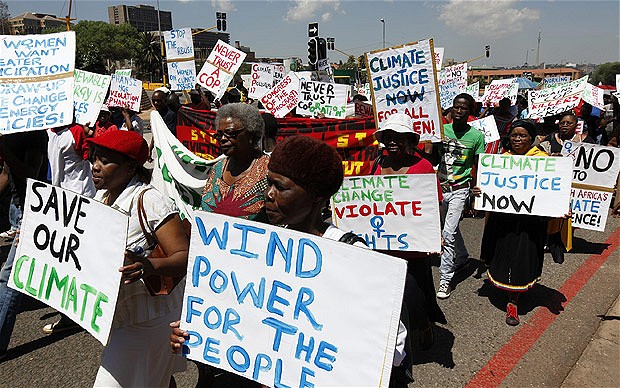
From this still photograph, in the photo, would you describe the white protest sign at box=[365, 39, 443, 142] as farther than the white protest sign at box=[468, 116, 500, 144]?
No

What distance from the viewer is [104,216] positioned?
2.05 m

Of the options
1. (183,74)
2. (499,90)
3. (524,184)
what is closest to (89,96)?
(524,184)

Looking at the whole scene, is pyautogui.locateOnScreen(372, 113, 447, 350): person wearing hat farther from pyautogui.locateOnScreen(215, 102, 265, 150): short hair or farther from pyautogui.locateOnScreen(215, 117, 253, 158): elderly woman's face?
pyautogui.locateOnScreen(215, 117, 253, 158): elderly woman's face

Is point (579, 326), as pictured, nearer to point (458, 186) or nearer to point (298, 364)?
point (458, 186)

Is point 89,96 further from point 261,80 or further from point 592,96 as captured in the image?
point 592,96

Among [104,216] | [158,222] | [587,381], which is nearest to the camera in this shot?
[104,216]

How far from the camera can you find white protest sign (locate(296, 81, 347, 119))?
383 inches

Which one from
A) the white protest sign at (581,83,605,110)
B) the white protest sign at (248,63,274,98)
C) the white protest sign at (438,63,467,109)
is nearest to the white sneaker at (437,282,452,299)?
the white protest sign at (581,83,605,110)

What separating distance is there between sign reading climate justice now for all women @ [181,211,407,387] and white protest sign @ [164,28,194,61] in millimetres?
9283

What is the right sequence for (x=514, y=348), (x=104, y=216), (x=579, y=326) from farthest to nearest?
1. (x=579, y=326)
2. (x=514, y=348)
3. (x=104, y=216)

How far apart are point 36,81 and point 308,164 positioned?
2827 millimetres

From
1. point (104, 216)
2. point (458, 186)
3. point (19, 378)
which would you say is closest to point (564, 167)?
point (458, 186)

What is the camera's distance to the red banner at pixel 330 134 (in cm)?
663

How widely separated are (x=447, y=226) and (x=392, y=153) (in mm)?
1652
